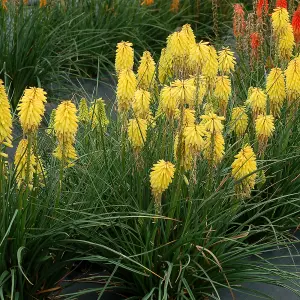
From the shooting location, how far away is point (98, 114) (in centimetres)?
415

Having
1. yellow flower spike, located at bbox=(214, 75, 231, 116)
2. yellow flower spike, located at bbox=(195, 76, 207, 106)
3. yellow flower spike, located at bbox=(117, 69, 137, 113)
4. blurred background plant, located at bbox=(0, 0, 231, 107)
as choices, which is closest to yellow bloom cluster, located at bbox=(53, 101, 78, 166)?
yellow flower spike, located at bbox=(117, 69, 137, 113)

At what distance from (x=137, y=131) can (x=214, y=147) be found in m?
0.37

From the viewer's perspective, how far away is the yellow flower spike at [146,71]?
156 inches

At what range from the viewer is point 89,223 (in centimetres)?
368

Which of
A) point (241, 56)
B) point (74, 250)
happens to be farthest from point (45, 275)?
point (241, 56)

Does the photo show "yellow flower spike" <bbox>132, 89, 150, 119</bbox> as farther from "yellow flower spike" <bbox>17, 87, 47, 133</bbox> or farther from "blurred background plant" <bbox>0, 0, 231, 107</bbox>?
"blurred background plant" <bbox>0, 0, 231, 107</bbox>

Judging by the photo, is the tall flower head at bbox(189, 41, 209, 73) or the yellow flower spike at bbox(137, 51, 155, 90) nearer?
the tall flower head at bbox(189, 41, 209, 73)

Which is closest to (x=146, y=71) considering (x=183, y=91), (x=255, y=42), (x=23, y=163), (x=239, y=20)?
(x=183, y=91)

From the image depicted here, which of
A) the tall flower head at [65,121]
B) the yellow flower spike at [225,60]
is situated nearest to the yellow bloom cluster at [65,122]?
the tall flower head at [65,121]

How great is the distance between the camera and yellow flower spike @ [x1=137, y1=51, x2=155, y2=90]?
3951mm

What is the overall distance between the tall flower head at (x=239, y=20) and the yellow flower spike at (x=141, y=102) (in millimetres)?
1777

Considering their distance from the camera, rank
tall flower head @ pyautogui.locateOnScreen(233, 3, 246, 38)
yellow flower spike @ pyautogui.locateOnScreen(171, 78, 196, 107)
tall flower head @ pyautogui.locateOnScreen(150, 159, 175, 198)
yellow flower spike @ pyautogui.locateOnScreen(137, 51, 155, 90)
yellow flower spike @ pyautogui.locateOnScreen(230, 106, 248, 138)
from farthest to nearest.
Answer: tall flower head @ pyautogui.locateOnScreen(233, 3, 246, 38) → yellow flower spike @ pyautogui.locateOnScreen(230, 106, 248, 138) → yellow flower spike @ pyautogui.locateOnScreen(137, 51, 155, 90) → tall flower head @ pyautogui.locateOnScreen(150, 159, 175, 198) → yellow flower spike @ pyautogui.locateOnScreen(171, 78, 196, 107)

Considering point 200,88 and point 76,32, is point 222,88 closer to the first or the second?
point 200,88

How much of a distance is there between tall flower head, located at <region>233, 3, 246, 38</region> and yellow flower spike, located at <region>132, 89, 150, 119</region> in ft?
5.83
